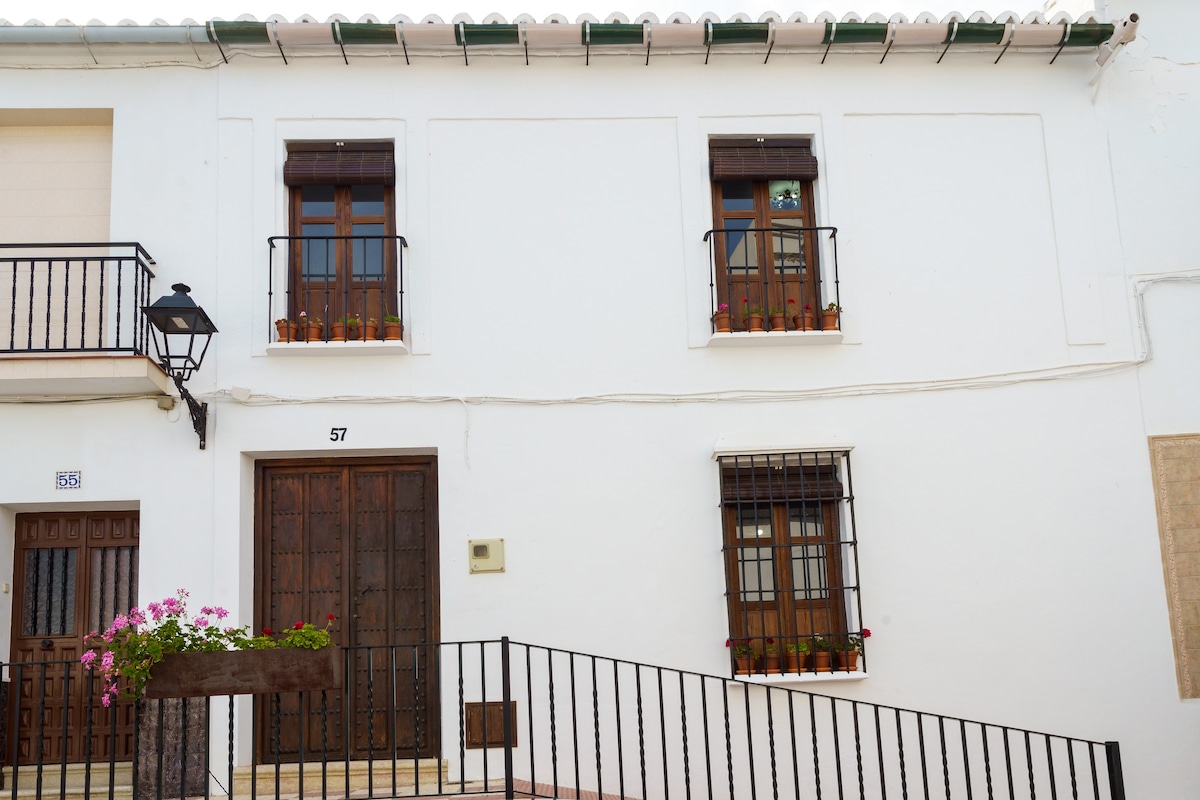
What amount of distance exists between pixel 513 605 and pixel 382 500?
1.24 meters

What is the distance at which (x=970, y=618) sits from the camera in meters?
7.63

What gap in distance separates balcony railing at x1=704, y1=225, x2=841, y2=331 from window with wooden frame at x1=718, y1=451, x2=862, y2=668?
1044mm

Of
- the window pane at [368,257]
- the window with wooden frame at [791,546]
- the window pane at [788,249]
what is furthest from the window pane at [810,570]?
the window pane at [368,257]

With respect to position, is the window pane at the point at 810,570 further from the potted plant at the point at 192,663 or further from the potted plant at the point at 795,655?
the potted plant at the point at 192,663

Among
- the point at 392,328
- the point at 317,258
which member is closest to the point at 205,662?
the point at 392,328

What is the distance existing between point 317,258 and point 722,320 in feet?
9.75

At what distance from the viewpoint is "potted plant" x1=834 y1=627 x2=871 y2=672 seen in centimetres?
748

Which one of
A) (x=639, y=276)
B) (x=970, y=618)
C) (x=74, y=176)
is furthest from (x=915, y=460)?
(x=74, y=176)

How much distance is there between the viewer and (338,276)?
7988 millimetres

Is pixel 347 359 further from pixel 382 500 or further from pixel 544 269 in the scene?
pixel 544 269

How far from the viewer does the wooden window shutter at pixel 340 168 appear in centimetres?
796

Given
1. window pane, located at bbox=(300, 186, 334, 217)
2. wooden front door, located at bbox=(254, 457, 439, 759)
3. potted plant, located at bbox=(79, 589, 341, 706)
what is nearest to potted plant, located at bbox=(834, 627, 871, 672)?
wooden front door, located at bbox=(254, 457, 439, 759)

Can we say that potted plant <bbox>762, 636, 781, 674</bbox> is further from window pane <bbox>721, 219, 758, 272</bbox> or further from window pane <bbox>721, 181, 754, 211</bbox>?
window pane <bbox>721, 181, 754, 211</bbox>

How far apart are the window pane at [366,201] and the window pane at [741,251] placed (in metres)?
2.56
